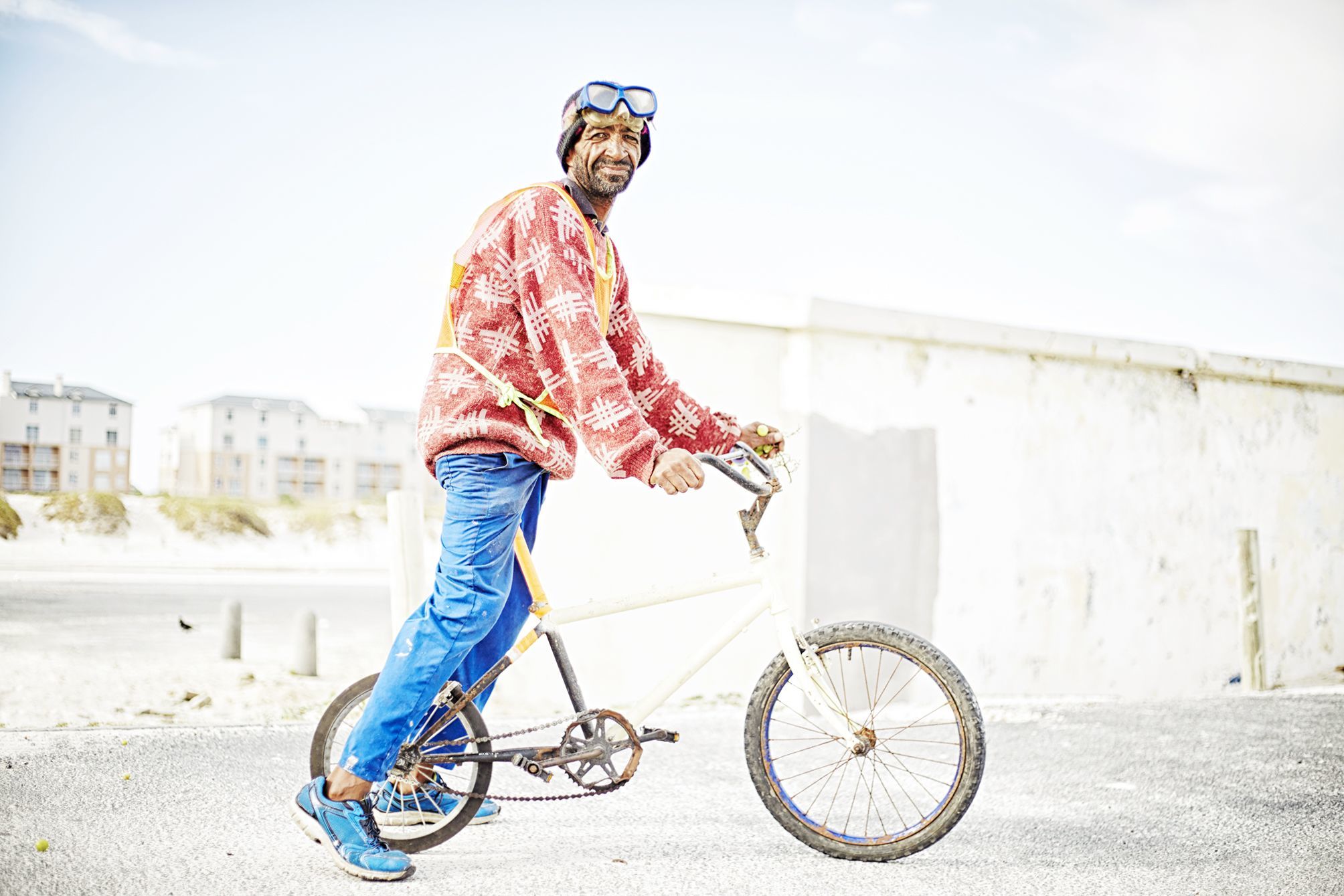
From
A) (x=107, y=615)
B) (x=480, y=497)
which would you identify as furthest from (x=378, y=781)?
(x=107, y=615)

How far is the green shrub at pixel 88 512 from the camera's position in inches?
1102

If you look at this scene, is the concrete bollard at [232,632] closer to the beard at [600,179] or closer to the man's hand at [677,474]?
the beard at [600,179]

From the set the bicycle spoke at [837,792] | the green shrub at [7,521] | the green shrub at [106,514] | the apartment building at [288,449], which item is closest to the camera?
the bicycle spoke at [837,792]

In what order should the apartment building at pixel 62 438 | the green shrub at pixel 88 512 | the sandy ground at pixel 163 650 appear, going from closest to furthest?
the sandy ground at pixel 163 650 → the green shrub at pixel 88 512 → the apartment building at pixel 62 438

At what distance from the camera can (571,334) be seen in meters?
2.49

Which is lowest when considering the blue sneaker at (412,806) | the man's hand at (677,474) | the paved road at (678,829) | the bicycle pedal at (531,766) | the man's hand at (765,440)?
the paved road at (678,829)

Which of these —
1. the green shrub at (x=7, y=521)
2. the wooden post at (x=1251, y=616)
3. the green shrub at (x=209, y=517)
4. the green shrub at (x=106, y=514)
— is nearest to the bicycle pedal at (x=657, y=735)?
the wooden post at (x=1251, y=616)

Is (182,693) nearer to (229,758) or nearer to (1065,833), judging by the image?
(229,758)

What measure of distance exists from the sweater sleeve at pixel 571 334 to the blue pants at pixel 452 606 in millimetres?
254

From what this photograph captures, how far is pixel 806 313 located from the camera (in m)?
5.70

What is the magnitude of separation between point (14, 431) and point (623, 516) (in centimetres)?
3740

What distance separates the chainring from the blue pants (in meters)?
0.36

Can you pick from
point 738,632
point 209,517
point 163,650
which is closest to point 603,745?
point 738,632

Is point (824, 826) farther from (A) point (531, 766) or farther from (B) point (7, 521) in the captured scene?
(B) point (7, 521)
